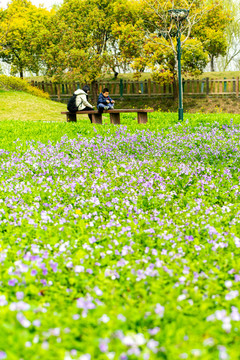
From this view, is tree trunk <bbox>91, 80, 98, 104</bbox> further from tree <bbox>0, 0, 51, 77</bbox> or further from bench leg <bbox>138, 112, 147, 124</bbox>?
bench leg <bbox>138, 112, 147, 124</bbox>

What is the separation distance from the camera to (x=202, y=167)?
287 inches

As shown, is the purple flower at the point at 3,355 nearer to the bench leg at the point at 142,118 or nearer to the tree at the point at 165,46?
the bench leg at the point at 142,118

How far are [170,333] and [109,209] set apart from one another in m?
3.20

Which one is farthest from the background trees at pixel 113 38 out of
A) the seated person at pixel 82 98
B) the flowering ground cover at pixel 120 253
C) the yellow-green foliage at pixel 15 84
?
the flowering ground cover at pixel 120 253

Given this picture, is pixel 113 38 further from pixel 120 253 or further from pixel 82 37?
pixel 120 253

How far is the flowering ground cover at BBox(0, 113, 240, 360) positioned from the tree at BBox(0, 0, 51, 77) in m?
29.7

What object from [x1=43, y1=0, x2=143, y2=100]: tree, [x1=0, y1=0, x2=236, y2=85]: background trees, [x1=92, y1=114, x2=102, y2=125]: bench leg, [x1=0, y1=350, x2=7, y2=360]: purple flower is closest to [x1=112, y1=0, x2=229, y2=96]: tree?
[x1=0, y1=0, x2=236, y2=85]: background trees

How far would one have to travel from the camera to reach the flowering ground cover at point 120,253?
2.15 m

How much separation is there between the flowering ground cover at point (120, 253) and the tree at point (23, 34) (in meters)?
29.7

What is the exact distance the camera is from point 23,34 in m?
39.0

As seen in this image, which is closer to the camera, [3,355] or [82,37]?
[3,355]

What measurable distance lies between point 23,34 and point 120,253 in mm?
40431

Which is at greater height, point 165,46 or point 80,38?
point 80,38

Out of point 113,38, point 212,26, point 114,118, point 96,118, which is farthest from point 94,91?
point 114,118
